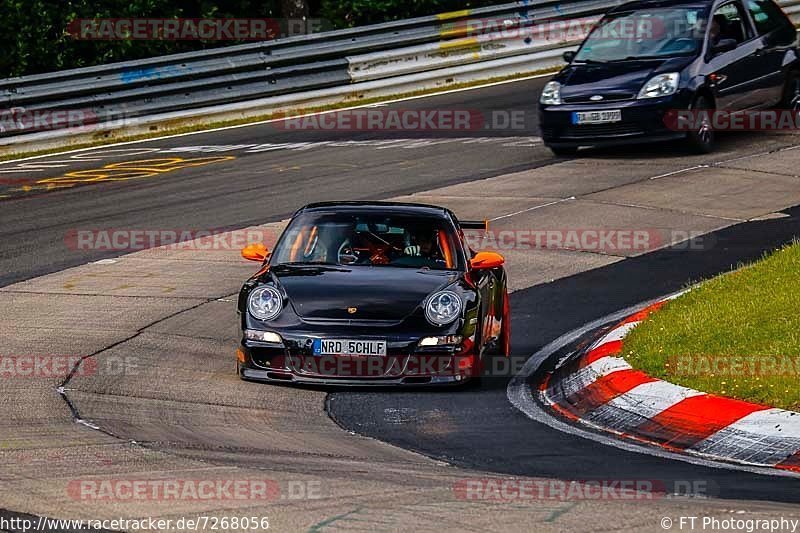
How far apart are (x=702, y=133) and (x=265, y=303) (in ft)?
34.7

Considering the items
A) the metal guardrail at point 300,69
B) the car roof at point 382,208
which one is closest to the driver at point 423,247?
the car roof at point 382,208

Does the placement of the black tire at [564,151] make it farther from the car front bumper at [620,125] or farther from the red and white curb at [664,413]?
the red and white curb at [664,413]

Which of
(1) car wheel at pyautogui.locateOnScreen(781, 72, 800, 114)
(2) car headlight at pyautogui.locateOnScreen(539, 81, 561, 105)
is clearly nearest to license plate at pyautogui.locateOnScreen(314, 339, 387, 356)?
(2) car headlight at pyautogui.locateOnScreen(539, 81, 561, 105)

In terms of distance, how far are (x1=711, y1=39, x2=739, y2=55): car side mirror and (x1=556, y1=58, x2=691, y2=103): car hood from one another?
2.09 feet

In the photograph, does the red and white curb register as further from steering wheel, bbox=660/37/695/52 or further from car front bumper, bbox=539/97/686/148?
steering wheel, bbox=660/37/695/52

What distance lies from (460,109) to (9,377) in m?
14.7

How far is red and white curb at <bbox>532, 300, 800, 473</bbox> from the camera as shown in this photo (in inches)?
313

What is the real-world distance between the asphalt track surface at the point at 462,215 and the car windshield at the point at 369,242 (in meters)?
0.98

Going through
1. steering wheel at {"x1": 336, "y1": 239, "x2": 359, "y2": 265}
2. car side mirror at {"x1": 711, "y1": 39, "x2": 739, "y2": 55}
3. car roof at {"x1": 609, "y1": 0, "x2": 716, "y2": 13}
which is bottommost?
steering wheel at {"x1": 336, "y1": 239, "x2": 359, "y2": 265}

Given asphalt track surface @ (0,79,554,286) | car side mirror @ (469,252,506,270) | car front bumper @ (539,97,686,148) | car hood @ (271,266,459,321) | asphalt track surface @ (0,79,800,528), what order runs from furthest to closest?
car front bumper @ (539,97,686,148) → asphalt track surface @ (0,79,554,286) → car side mirror @ (469,252,506,270) → car hood @ (271,266,459,321) → asphalt track surface @ (0,79,800,528)

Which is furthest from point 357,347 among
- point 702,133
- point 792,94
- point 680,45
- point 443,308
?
point 792,94

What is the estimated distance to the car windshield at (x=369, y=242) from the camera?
10742 millimetres

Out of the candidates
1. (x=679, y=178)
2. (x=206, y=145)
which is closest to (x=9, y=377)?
(x=679, y=178)

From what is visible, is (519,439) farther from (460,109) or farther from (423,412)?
(460,109)
